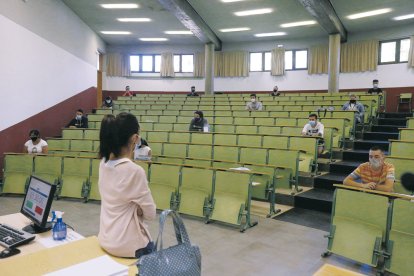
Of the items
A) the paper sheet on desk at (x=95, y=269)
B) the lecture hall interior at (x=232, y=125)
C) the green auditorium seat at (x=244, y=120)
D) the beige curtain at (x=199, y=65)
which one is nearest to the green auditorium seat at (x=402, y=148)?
the lecture hall interior at (x=232, y=125)

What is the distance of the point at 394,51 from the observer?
11602 mm

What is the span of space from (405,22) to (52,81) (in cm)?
1122

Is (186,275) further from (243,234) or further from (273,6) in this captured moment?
(273,6)

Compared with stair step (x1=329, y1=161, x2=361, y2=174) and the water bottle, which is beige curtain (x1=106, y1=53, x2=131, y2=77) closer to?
stair step (x1=329, y1=161, x2=361, y2=174)

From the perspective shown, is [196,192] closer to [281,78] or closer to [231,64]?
[281,78]

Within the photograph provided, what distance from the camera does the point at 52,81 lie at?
348 inches

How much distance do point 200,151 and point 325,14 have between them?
6.60m

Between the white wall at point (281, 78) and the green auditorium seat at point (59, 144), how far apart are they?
27.3ft

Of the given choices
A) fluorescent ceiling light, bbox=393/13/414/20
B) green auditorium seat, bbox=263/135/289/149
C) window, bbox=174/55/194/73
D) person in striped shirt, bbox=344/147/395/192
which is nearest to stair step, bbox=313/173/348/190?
green auditorium seat, bbox=263/135/289/149

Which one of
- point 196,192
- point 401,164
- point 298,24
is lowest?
point 196,192

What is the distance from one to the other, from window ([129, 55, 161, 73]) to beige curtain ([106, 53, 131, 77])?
23 centimetres

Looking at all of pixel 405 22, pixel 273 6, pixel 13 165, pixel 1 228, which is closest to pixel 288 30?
pixel 273 6

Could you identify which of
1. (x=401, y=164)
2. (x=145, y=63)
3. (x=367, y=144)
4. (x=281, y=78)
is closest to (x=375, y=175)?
(x=401, y=164)

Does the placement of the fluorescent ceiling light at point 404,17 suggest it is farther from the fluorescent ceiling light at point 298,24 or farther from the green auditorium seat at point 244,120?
the green auditorium seat at point 244,120
